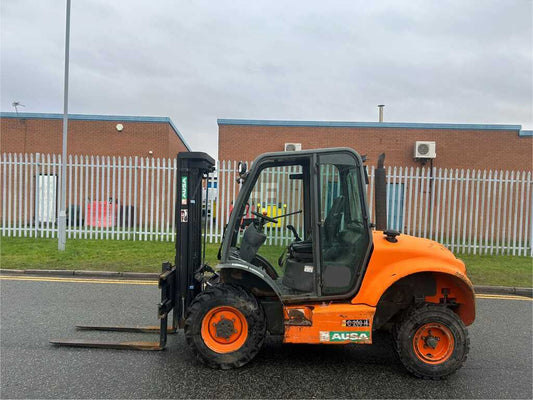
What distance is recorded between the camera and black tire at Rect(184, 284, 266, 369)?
3719 mm

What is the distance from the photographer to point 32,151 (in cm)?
1947

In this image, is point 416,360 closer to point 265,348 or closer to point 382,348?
point 382,348

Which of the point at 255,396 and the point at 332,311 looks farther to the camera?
the point at 332,311

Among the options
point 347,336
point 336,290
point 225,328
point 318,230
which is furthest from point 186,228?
point 347,336

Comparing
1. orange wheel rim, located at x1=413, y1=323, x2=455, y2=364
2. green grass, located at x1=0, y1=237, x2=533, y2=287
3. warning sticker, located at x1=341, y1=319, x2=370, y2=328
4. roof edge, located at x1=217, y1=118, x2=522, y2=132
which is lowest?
green grass, located at x1=0, y1=237, x2=533, y2=287

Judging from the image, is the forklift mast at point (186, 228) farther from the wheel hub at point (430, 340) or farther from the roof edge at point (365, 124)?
the roof edge at point (365, 124)

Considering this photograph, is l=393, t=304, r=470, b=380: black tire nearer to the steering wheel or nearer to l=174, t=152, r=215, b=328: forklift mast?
the steering wheel

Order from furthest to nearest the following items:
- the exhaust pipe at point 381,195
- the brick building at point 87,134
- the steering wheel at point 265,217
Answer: the brick building at point 87,134 < the steering wheel at point 265,217 < the exhaust pipe at point 381,195

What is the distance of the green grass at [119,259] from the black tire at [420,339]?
4.72 m

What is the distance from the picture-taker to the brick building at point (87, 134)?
19.4 m

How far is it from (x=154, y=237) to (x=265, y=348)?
28.0 feet

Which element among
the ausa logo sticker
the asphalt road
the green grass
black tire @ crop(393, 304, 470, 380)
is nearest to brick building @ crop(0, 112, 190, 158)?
the green grass

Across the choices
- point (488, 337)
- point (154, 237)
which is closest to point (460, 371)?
point (488, 337)

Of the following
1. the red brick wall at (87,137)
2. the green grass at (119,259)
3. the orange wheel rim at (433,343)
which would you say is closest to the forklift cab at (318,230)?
the orange wheel rim at (433,343)
